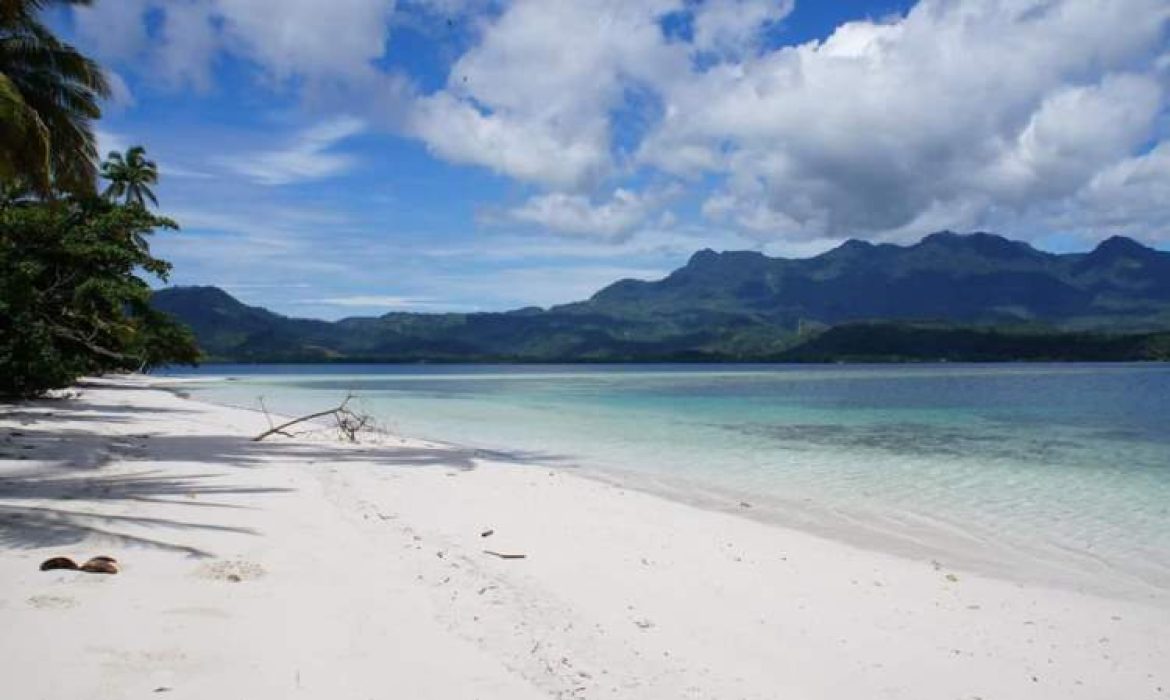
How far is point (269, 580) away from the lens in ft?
21.0

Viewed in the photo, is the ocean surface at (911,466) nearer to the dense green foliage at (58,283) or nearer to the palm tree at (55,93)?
the dense green foliage at (58,283)

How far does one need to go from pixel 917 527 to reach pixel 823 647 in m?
6.62

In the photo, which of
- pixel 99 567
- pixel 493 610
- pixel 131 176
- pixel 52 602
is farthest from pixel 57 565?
pixel 131 176

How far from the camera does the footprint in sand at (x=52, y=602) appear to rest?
516 centimetres

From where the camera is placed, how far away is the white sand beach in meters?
4.66

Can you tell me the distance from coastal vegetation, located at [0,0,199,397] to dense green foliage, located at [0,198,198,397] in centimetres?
3

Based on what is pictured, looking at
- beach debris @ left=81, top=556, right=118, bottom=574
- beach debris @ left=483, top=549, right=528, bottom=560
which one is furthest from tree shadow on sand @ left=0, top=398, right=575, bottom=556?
beach debris @ left=483, top=549, right=528, bottom=560

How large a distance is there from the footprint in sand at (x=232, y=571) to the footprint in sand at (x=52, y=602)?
3.46 ft

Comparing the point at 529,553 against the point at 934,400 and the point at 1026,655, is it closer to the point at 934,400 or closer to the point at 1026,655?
the point at 1026,655

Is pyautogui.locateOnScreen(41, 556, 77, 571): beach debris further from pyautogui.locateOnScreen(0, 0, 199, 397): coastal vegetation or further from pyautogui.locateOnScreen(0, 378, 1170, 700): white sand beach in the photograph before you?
pyautogui.locateOnScreen(0, 0, 199, 397): coastal vegetation

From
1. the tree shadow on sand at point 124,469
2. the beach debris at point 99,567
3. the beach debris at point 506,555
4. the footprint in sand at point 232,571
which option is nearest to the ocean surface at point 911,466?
the tree shadow on sand at point 124,469

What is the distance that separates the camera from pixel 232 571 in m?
6.50

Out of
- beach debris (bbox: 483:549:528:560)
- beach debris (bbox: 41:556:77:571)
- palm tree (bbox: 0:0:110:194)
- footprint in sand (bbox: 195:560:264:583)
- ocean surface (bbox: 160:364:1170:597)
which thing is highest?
palm tree (bbox: 0:0:110:194)

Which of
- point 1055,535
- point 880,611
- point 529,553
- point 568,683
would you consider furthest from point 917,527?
point 568,683
